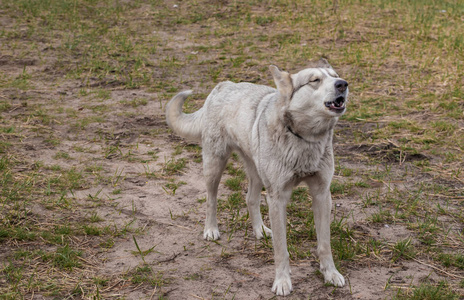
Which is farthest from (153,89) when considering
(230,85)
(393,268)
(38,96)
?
(393,268)

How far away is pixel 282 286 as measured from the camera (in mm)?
4055

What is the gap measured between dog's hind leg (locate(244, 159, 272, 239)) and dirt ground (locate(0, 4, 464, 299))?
4.7 inches

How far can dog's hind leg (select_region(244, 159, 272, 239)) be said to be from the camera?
196 inches

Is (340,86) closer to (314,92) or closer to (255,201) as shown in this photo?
(314,92)

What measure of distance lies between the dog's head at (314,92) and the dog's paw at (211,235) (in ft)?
5.14

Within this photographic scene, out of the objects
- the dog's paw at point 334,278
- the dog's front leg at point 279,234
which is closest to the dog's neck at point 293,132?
the dog's front leg at point 279,234

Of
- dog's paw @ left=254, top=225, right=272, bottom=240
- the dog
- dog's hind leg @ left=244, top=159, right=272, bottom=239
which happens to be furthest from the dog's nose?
dog's paw @ left=254, top=225, right=272, bottom=240

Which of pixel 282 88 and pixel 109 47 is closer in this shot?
pixel 282 88

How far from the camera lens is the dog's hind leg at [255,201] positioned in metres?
4.99

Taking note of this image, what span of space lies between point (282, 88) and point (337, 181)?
7.18 ft

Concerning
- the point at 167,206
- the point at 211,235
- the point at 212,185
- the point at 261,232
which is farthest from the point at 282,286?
the point at 167,206

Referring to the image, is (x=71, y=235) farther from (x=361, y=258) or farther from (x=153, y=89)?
(x=153, y=89)

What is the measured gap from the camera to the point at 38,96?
8742 mm

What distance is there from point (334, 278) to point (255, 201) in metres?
1.20
